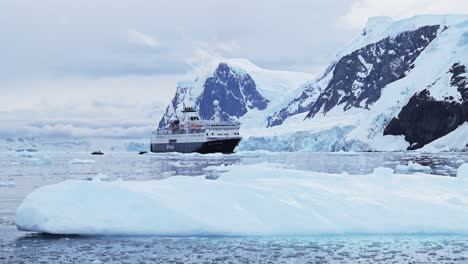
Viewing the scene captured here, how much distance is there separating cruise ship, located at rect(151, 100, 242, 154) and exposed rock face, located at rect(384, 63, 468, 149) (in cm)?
4434

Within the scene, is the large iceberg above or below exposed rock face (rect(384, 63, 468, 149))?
below

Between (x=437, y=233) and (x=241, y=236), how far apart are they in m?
4.61

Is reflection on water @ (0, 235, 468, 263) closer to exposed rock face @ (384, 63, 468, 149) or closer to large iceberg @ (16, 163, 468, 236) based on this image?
large iceberg @ (16, 163, 468, 236)

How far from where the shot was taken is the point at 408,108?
464 ft

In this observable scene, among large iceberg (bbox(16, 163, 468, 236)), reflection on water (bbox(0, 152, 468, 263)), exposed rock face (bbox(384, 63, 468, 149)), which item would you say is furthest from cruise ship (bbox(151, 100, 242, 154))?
reflection on water (bbox(0, 152, 468, 263))

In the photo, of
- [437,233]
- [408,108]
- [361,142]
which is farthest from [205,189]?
[408,108]

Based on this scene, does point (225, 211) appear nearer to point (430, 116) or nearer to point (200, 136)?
point (200, 136)

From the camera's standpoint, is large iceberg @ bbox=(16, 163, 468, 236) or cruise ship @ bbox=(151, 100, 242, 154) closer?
large iceberg @ bbox=(16, 163, 468, 236)

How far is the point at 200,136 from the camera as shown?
111562 millimetres

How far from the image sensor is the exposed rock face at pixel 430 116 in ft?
435

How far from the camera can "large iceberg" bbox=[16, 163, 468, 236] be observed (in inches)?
573

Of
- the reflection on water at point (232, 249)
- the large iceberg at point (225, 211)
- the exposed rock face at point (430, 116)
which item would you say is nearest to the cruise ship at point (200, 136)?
the exposed rock face at point (430, 116)

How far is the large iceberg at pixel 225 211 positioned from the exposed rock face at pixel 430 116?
401ft

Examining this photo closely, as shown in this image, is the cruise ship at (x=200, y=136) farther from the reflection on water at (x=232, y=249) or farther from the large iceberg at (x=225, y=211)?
the reflection on water at (x=232, y=249)
